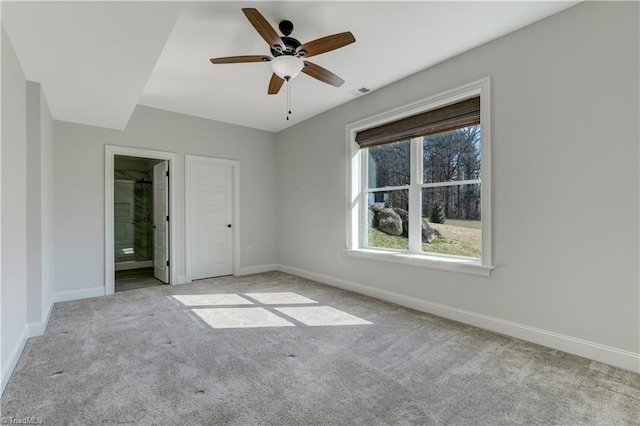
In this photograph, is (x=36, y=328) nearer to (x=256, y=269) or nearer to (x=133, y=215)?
(x=256, y=269)

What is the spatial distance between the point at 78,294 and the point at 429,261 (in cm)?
450

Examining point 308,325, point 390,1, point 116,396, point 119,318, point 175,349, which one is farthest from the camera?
point 119,318

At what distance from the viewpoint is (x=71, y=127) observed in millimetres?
4062

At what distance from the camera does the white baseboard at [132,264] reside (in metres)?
6.21

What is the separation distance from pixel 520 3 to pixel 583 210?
1.69 metres

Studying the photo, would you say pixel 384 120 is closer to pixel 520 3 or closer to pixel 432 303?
pixel 520 3

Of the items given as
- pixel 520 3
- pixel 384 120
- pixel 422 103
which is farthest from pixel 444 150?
pixel 520 3

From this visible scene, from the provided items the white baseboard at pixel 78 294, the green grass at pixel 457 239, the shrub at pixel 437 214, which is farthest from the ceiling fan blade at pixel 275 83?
the white baseboard at pixel 78 294

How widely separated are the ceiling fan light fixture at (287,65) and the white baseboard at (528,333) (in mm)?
2756

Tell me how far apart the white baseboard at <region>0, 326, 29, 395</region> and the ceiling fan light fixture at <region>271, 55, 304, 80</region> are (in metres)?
2.92

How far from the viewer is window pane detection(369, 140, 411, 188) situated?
389 cm

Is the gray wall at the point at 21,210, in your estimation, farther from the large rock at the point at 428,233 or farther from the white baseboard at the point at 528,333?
the large rock at the point at 428,233

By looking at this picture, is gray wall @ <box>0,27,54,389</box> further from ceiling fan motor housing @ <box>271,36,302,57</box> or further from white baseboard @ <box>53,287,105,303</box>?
ceiling fan motor housing @ <box>271,36,302,57</box>

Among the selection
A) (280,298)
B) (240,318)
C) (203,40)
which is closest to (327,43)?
(203,40)
